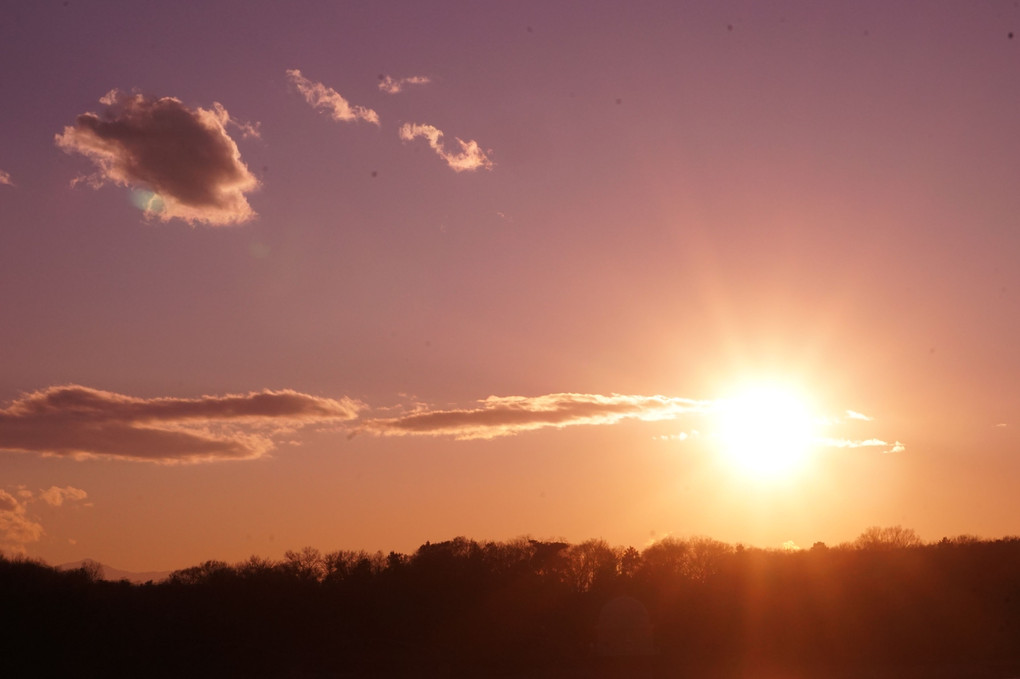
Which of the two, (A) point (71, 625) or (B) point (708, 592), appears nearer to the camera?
(A) point (71, 625)

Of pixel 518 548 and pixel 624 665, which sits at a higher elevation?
pixel 518 548

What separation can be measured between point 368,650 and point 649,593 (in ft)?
92.2

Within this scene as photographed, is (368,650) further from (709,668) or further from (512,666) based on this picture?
(709,668)

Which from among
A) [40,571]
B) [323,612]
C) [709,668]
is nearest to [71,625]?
[40,571]

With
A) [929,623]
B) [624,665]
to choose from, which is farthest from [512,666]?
[929,623]

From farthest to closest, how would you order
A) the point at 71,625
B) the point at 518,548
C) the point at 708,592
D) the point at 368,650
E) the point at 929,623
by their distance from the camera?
the point at 518,548, the point at 708,592, the point at 929,623, the point at 368,650, the point at 71,625

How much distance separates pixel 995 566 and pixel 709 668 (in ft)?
122

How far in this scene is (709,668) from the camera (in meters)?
78.9

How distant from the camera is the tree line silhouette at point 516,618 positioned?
7625cm

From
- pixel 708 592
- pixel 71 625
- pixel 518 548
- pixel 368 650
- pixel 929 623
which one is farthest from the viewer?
pixel 518 548

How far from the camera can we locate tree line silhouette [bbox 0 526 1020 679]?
250 ft

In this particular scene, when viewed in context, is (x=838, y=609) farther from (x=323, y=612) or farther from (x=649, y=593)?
(x=323, y=612)

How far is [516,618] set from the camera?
291 feet

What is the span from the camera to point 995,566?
325 ft
